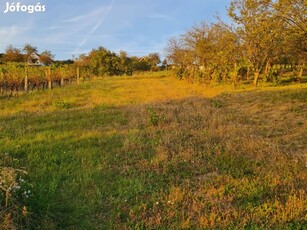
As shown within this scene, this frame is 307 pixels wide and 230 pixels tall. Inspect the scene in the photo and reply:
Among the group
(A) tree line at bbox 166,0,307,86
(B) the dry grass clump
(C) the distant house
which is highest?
(C) the distant house

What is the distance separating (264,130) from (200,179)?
4436 mm

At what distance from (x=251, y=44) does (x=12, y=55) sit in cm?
5661

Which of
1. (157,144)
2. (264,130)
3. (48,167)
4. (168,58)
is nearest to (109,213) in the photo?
(48,167)

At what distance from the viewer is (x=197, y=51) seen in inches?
1217

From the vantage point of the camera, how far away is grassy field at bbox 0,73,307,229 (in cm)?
379

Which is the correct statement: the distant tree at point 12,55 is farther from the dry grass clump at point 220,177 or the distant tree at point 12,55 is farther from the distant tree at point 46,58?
the dry grass clump at point 220,177

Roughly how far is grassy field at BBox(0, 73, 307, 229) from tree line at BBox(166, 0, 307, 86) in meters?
4.28

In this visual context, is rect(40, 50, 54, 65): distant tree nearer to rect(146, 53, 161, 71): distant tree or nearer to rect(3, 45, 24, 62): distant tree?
rect(3, 45, 24, 62): distant tree

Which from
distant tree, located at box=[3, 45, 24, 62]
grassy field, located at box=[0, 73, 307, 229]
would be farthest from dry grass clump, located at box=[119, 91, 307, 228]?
distant tree, located at box=[3, 45, 24, 62]

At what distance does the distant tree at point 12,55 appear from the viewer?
61.8 metres

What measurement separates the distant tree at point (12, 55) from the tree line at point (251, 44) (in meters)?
38.0

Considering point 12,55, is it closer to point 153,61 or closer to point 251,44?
point 153,61

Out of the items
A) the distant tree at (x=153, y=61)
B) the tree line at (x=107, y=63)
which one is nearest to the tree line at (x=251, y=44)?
the tree line at (x=107, y=63)

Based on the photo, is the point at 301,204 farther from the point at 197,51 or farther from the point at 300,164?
the point at 197,51
